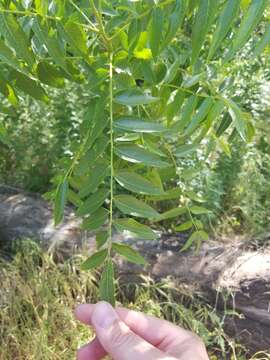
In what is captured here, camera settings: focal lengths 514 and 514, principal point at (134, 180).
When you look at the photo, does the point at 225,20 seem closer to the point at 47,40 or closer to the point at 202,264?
the point at 47,40

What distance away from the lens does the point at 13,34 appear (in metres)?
0.80

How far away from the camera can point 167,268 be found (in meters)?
2.08

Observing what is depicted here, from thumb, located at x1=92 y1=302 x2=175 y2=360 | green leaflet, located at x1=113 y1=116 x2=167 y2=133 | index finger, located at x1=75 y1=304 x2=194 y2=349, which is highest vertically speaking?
green leaflet, located at x1=113 y1=116 x2=167 y2=133

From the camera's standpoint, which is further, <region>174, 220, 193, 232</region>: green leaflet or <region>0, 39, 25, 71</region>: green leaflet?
<region>174, 220, 193, 232</region>: green leaflet

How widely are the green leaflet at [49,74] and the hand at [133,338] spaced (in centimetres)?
41

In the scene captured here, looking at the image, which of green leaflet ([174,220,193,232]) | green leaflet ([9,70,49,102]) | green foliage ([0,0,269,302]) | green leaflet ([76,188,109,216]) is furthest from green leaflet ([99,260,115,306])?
green leaflet ([174,220,193,232])

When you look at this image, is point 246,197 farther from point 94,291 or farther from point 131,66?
point 131,66

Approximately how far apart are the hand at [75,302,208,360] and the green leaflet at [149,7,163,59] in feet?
1.45

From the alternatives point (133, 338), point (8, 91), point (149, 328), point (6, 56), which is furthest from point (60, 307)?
point (6, 56)

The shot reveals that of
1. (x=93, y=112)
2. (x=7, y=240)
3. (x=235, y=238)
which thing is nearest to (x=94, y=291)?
(x=7, y=240)

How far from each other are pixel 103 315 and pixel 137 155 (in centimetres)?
29

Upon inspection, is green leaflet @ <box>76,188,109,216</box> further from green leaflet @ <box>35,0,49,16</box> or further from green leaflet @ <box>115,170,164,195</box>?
green leaflet @ <box>35,0,49,16</box>

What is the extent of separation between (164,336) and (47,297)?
1.11 metres

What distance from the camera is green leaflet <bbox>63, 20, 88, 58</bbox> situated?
800 millimetres
